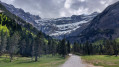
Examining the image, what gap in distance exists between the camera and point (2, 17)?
193125 mm

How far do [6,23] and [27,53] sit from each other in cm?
8267

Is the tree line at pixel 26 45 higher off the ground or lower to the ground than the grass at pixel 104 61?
higher

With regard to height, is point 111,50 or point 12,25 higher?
point 12,25

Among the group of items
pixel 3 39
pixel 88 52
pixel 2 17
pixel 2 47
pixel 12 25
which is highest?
pixel 2 17

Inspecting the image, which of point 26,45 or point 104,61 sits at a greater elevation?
point 26,45

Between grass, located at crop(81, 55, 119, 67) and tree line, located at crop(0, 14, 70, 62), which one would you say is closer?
grass, located at crop(81, 55, 119, 67)

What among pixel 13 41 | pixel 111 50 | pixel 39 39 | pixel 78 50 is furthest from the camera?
pixel 78 50

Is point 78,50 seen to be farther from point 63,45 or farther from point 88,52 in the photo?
point 63,45

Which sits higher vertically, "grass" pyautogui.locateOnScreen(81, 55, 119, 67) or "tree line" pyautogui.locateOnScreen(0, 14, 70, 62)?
"tree line" pyautogui.locateOnScreen(0, 14, 70, 62)

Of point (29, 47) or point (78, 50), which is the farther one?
point (78, 50)

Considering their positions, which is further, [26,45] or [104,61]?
[26,45]

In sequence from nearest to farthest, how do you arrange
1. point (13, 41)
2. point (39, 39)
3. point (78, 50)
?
point (39, 39) < point (13, 41) < point (78, 50)

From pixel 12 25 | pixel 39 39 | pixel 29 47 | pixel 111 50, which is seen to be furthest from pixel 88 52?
pixel 12 25

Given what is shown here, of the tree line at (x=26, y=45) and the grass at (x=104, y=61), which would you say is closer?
the grass at (x=104, y=61)
